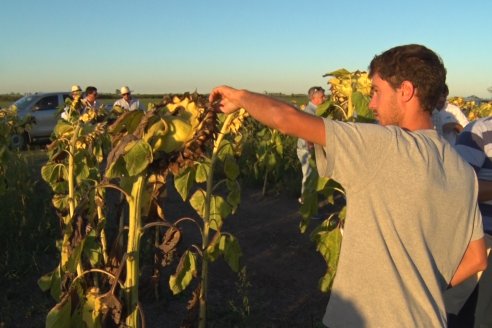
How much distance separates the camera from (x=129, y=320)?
2.21 metres

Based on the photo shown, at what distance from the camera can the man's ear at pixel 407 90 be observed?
1579 mm

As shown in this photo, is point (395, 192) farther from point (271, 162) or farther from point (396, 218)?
point (271, 162)

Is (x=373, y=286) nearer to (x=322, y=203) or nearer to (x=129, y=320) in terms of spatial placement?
(x=129, y=320)

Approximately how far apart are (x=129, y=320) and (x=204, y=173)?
84 cm

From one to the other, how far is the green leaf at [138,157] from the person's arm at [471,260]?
3.43 ft

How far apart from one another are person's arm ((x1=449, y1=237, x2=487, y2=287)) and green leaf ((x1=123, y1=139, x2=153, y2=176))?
3.43 feet

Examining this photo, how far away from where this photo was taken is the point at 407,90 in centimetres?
159

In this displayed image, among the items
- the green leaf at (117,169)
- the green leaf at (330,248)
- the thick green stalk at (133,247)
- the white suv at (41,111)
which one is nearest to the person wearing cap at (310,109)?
the green leaf at (330,248)

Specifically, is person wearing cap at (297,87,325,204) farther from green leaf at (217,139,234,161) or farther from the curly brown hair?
the curly brown hair

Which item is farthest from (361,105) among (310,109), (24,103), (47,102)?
(24,103)

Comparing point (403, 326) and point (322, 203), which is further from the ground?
point (403, 326)

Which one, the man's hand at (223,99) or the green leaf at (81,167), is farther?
the green leaf at (81,167)

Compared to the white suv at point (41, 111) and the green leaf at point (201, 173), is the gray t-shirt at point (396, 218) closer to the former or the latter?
the green leaf at point (201, 173)

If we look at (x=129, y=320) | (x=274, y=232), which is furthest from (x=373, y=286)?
(x=274, y=232)
